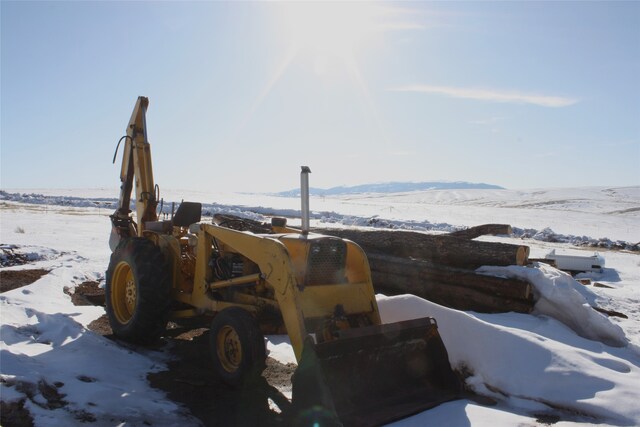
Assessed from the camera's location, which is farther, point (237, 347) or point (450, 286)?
point (450, 286)

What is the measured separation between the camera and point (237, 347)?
496 cm

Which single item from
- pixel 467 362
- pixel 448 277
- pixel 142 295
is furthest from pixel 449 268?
pixel 142 295

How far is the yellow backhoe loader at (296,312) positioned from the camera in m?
4.30

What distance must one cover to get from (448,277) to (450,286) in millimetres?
154

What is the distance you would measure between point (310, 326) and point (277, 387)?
0.95 m

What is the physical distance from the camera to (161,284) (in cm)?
604

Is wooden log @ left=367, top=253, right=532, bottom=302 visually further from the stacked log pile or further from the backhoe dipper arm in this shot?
the backhoe dipper arm

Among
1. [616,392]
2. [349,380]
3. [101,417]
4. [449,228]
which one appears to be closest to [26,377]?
[101,417]

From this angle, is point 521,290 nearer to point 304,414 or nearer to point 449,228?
point 304,414

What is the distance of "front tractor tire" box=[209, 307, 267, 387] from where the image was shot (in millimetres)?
4684

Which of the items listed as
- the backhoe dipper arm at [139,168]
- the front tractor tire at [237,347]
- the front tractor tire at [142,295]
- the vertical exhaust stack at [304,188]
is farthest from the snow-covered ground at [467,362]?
the vertical exhaust stack at [304,188]

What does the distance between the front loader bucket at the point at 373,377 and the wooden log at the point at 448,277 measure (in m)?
2.91

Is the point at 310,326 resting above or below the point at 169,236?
below

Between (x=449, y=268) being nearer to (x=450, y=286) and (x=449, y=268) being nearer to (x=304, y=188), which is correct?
(x=450, y=286)
